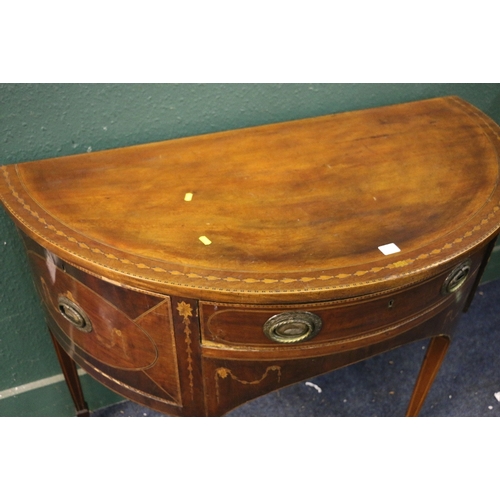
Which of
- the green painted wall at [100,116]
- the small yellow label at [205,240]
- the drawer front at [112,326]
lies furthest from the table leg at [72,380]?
the small yellow label at [205,240]

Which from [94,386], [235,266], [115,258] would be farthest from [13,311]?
[235,266]

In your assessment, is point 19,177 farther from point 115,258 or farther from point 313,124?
point 313,124

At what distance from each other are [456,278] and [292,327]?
1.03 feet

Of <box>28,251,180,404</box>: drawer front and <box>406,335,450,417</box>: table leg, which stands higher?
<box>28,251,180,404</box>: drawer front

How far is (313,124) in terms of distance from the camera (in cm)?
113

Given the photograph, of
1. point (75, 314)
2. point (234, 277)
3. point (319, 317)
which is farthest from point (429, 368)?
point (75, 314)

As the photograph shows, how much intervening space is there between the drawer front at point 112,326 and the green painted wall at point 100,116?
212 mm

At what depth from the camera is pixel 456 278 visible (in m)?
0.93

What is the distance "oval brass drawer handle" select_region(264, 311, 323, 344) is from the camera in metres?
0.81

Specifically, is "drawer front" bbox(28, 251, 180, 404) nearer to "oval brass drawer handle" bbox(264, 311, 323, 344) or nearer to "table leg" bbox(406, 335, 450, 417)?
"oval brass drawer handle" bbox(264, 311, 323, 344)

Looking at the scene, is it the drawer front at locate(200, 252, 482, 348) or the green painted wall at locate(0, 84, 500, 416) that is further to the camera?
the green painted wall at locate(0, 84, 500, 416)

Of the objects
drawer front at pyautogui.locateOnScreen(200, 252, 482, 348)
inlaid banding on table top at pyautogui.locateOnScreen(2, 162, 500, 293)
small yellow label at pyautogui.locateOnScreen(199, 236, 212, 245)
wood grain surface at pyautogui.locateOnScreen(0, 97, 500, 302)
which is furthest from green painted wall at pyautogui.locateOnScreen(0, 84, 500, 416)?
drawer front at pyautogui.locateOnScreen(200, 252, 482, 348)

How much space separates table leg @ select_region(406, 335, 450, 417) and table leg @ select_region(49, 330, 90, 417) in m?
0.81

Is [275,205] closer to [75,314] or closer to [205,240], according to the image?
[205,240]
